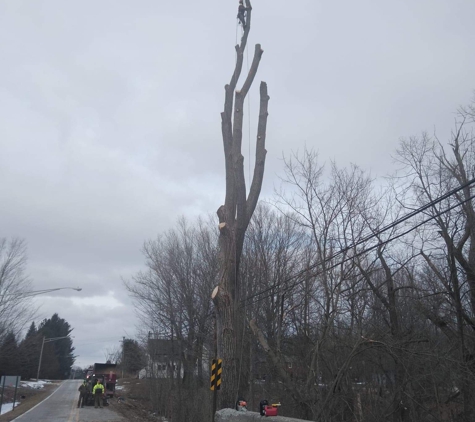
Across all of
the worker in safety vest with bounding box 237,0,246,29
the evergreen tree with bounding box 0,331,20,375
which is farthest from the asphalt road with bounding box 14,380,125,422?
the worker in safety vest with bounding box 237,0,246,29

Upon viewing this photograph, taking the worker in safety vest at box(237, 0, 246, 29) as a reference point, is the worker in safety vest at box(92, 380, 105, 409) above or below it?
below

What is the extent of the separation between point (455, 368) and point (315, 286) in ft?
18.8

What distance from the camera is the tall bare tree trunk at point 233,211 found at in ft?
47.1

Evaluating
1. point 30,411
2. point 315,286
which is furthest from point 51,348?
point 315,286

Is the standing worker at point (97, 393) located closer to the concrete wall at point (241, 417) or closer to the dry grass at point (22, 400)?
the dry grass at point (22, 400)

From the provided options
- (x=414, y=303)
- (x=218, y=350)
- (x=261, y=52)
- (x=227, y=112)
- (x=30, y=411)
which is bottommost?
→ (x=30, y=411)

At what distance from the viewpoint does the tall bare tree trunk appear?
14359 mm

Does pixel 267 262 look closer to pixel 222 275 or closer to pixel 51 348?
pixel 222 275

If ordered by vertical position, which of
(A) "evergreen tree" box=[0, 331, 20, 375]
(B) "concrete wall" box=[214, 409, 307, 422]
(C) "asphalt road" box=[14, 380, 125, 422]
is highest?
(A) "evergreen tree" box=[0, 331, 20, 375]

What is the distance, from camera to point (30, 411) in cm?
2959

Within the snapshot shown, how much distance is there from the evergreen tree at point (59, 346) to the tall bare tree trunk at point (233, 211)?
85.2m

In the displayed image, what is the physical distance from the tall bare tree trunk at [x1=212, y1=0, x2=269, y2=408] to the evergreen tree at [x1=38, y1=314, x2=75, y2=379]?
85.2m

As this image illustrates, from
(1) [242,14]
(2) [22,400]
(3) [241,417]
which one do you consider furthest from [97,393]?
(1) [242,14]

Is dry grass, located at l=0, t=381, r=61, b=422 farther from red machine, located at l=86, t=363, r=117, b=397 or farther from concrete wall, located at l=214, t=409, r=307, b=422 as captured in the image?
concrete wall, located at l=214, t=409, r=307, b=422
